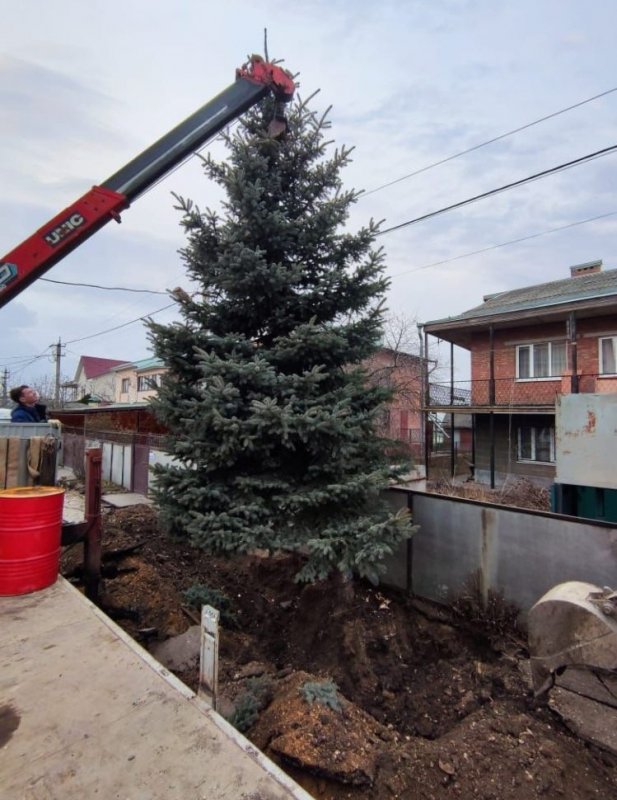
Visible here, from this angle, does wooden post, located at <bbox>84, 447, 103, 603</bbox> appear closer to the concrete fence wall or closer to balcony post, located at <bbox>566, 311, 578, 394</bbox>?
the concrete fence wall

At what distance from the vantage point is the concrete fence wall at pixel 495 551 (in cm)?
368

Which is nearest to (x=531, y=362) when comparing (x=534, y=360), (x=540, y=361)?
(x=534, y=360)

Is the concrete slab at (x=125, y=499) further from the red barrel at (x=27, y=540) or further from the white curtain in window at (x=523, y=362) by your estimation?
the white curtain in window at (x=523, y=362)

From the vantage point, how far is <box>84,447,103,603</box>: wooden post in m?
4.42

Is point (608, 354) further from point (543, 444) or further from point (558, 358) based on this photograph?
point (543, 444)

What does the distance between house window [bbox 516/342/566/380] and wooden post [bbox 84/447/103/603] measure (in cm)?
1350

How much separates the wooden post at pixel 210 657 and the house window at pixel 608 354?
13.9 metres

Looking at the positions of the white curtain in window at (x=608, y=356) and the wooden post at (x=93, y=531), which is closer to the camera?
the wooden post at (x=93, y=531)

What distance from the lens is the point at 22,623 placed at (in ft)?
10.0

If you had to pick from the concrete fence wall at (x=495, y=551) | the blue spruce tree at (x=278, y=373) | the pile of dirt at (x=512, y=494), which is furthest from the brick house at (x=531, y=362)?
the blue spruce tree at (x=278, y=373)

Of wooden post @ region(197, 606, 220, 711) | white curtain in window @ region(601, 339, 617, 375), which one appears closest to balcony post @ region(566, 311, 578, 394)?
white curtain in window @ region(601, 339, 617, 375)

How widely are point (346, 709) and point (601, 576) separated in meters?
2.40

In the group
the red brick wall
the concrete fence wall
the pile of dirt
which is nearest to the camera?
the concrete fence wall

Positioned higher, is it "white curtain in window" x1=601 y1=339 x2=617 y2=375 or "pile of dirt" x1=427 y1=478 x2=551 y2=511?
"white curtain in window" x1=601 y1=339 x2=617 y2=375
